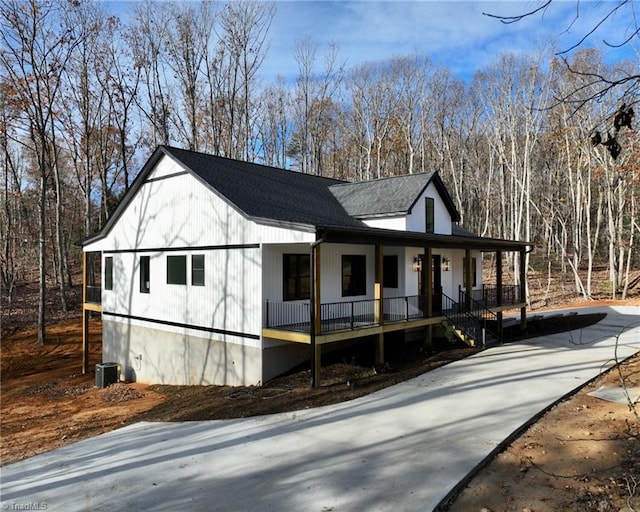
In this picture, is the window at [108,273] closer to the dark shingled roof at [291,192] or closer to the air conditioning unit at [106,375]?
the dark shingled roof at [291,192]

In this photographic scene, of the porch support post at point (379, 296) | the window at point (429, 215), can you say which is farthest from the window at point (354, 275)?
the window at point (429, 215)

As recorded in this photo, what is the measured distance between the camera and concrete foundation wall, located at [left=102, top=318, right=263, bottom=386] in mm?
12180

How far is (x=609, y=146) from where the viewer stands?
127 inches

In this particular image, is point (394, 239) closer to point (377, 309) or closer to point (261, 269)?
point (377, 309)

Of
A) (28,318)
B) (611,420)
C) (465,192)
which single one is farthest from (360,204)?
(465,192)

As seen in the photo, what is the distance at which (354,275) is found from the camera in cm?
1455

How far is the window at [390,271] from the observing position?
603 inches

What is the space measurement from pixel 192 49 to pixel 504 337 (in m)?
26.3

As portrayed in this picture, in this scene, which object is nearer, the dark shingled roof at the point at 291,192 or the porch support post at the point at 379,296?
the porch support post at the point at 379,296

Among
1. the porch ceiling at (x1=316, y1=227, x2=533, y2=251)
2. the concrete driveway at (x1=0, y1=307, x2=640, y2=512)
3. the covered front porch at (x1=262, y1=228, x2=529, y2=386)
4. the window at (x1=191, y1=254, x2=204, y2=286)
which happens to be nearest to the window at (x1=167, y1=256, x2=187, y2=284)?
the window at (x1=191, y1=254, x2=204, y2=286)

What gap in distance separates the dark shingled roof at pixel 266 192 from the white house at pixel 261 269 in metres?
0.07

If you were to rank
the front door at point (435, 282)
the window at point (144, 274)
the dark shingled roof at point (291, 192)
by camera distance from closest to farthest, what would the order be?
the dark shingled roof at point (291, 192)
the window at point (144, 274)
the front door at point (435, 282)

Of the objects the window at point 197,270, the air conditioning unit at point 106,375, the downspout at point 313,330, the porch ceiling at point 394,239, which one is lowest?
the air conditioning unit at point 106,375

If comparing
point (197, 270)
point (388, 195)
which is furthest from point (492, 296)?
point (197, 270)
